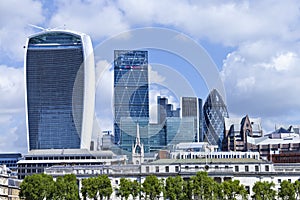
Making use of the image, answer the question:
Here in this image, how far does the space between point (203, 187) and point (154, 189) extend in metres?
11.5

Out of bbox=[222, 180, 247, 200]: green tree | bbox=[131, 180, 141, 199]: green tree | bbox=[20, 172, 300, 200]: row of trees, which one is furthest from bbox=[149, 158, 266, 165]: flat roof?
bbox=[131, 180, 141, 199]: green tree

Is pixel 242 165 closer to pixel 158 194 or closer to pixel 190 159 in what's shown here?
pixel 190 159

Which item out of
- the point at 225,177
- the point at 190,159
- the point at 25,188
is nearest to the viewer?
the point at 25,188

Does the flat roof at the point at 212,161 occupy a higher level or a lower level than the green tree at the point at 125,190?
higher

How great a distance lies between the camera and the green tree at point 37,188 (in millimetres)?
138125

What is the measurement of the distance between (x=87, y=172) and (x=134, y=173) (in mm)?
12764

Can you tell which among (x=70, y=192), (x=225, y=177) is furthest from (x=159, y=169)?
(x=70, y=192)

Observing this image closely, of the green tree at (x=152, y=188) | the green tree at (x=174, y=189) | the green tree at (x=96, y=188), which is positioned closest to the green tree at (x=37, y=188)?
the green tree at (x=96, y=188)

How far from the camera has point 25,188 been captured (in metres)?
140

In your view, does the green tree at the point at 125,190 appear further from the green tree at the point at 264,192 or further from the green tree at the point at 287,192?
the green tree at the point at 287,192

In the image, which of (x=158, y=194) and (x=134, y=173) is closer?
(x=158, y=194)

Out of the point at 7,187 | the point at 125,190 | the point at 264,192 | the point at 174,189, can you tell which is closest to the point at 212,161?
the point at 264,192

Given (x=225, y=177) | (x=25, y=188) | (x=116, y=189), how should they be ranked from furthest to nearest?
(x=225, y=177) → (x=116, y=189) → (x=25, y=188)

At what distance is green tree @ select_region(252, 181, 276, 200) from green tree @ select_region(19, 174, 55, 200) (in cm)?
4711
